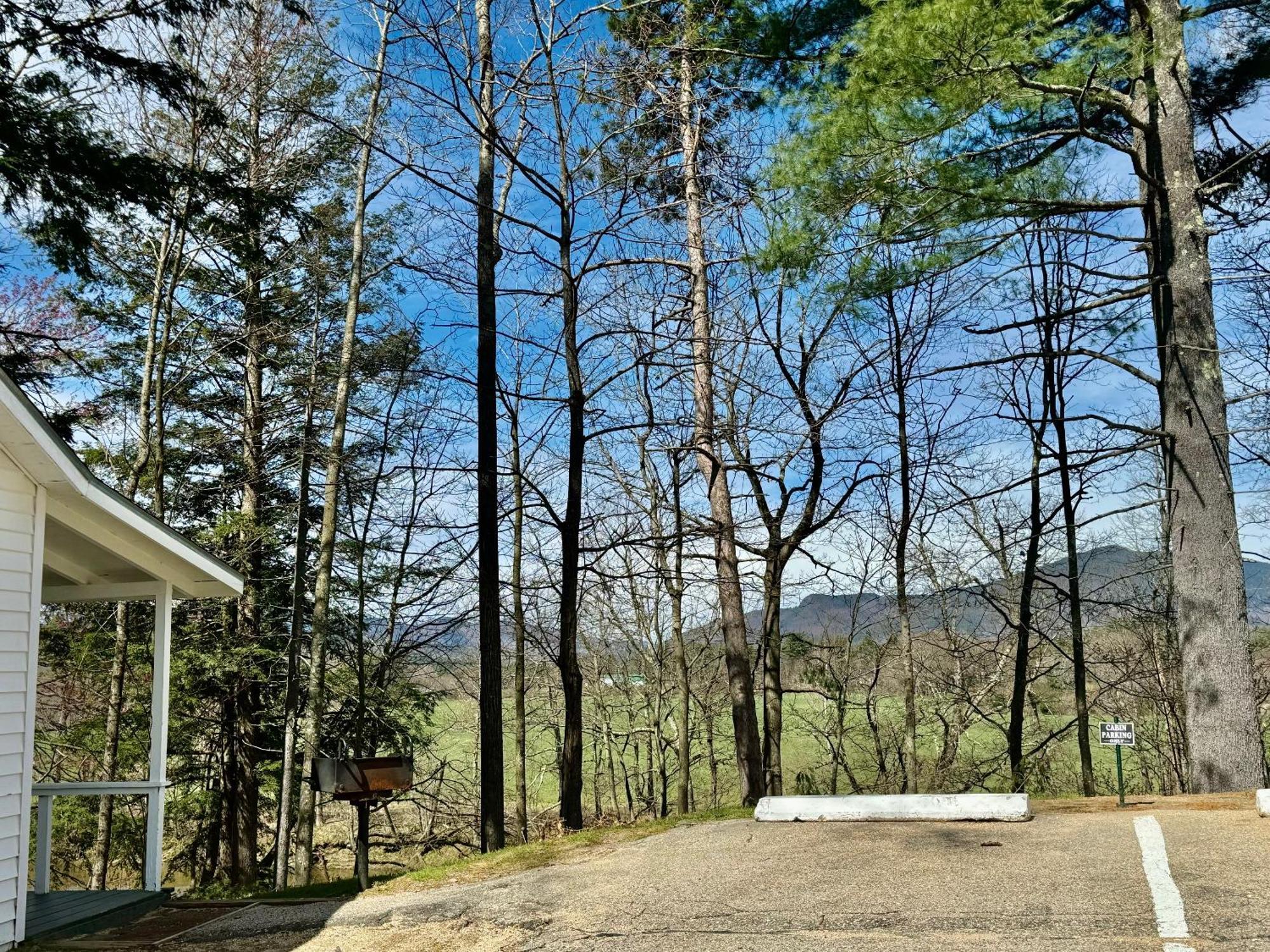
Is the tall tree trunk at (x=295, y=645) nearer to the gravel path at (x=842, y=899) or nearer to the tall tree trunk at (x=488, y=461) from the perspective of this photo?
the tall tree trunk at (x=488, y=461)

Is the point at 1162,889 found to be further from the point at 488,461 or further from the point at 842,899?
the point at 488,461

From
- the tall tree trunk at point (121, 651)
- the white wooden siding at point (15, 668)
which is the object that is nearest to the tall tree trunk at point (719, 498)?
the tall tree trunk at point (121, 651)

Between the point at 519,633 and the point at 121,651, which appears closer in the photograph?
the point at 121,651

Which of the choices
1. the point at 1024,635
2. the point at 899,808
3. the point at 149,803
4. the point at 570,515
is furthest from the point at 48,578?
the point at 1024,635

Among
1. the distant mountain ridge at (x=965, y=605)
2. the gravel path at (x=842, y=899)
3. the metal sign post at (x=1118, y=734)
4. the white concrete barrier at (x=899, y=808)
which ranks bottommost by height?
the gravel path at (x=842, y=899)

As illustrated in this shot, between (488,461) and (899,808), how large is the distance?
4.82 metres

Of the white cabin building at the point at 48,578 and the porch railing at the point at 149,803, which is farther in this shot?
the porch railing at the point at 149,803

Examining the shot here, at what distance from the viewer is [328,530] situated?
1380cm

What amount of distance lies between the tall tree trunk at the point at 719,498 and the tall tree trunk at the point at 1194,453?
16.1 ft

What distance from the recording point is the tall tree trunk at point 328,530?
13266 mm

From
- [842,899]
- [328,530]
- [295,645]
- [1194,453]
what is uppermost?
[328,530]

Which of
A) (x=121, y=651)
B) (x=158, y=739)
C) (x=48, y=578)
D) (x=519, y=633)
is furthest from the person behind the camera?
(x=519, y=633)

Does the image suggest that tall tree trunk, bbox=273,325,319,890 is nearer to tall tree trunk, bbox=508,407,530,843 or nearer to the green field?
the green field

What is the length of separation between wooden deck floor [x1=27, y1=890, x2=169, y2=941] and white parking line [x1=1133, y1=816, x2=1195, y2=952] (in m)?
5.72
